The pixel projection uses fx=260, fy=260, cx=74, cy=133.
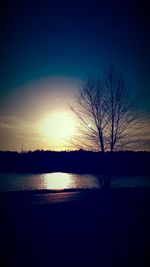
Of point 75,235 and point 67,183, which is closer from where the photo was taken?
point 75,235

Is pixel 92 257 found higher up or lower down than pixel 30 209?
lower down

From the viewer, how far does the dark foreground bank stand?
19.7 feet

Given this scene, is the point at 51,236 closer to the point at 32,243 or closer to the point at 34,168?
the point at 32,243

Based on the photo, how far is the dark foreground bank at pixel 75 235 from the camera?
6016 mm

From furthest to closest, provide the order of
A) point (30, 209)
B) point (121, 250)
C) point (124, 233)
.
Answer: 1. point (30, 209)
2. point (124, 233)
3. point (121, 250)

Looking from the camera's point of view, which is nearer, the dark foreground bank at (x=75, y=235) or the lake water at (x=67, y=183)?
the dark foreground bank at (x=75, y=235)

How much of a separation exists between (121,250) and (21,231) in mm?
2857

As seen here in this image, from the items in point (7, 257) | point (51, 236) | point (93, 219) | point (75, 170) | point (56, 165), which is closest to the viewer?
point (7, 257)

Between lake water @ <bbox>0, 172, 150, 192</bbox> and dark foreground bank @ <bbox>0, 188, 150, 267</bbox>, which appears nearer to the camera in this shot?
dark foreground bank @ <bbox>0, 188, 150, 267</bbox>

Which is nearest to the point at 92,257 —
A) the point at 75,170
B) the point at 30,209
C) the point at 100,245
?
the point at 100,245

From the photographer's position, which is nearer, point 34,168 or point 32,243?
point 32,243

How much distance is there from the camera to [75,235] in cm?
745

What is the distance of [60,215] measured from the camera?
916 cm

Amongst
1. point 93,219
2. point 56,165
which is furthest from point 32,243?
point 56,165
